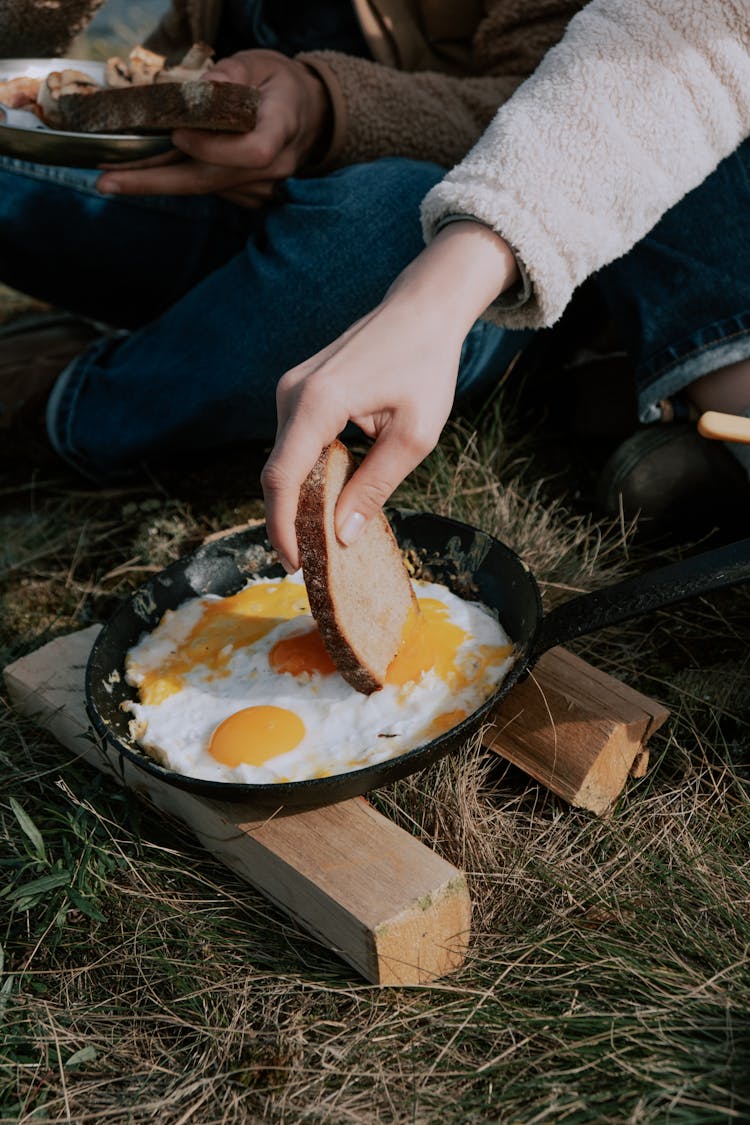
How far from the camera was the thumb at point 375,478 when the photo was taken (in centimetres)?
146

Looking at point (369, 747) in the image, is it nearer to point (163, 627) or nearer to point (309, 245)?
point (163, 627)

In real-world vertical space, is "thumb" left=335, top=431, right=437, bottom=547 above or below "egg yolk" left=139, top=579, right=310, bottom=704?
above

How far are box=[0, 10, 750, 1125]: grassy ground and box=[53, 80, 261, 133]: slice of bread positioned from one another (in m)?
1.25

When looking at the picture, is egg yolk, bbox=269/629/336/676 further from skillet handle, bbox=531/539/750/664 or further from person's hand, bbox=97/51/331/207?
person's hand, bbox=97/51/331/207

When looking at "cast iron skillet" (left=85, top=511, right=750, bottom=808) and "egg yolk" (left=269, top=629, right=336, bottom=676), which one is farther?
"egg yolk" (left=269, top=629, right=336, bottom=676)

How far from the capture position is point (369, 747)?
61.2 inches

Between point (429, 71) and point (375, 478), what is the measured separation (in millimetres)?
1681

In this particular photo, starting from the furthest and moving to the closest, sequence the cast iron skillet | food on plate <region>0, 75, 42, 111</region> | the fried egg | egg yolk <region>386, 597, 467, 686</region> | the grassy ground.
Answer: food on plate <region>0, 75, 42, 111</region>
egg yolk <region>386, 597, 467, 686</region>
the fried egg
the cast iron skillet
the grassy ground

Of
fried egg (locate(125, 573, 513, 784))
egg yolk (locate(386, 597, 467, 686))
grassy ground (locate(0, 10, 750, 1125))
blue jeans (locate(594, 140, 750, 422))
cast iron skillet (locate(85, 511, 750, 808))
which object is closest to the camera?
grassy ground (locate(0, 10, 750, 1125))

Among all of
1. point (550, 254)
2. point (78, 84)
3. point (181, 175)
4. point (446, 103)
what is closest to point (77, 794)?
point (550, 254)

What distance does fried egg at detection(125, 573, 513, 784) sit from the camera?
5.12 feet

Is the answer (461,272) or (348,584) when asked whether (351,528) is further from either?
(461,272)

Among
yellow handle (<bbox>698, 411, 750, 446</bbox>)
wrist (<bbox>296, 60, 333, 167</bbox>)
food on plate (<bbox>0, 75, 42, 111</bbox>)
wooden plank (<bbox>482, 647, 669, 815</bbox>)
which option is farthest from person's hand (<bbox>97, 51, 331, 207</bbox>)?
wooden plank (<bbox>482, 647, 669, 815</bbox>)

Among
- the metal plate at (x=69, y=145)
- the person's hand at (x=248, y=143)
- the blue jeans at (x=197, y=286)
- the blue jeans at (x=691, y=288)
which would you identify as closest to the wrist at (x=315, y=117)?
the person's hand at (x=248, y=143)
